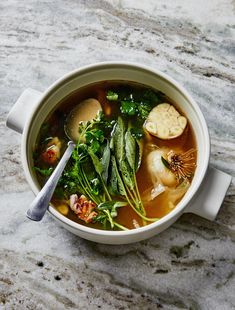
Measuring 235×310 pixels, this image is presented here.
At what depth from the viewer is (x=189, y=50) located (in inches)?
60.1

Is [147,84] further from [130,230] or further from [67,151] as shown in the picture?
[130,230]

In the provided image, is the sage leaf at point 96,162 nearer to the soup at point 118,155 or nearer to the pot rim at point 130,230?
the soup at point 118,155

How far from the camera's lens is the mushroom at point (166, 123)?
1290mm

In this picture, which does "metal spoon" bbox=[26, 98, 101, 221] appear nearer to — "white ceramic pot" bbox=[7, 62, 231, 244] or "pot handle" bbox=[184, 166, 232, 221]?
"white ceramic pot" bbox=[7, 62, 231, 244]

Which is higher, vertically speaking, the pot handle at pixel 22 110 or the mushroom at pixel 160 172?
the pot handle at pixel 22 110

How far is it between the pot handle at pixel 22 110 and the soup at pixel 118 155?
6 centimetres

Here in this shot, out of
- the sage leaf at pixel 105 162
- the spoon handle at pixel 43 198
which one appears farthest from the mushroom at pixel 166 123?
the spoon handle at pixel 43 198

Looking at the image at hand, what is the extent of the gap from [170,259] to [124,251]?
0.11 meters

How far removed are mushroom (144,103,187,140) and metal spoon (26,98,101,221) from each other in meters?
0.13

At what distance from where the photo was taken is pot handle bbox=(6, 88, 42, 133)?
4.13ft

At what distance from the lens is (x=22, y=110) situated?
126cm

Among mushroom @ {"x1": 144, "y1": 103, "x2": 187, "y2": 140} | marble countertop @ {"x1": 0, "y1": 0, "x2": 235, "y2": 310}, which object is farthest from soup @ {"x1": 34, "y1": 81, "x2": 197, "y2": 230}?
marble countertop @ {"x1": 0, "y1": 0, "x2": 235, "y2": 310}

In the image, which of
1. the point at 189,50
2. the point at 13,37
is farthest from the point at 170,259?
the point at 13,37

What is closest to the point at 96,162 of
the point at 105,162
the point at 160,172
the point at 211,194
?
the point at 105,162
